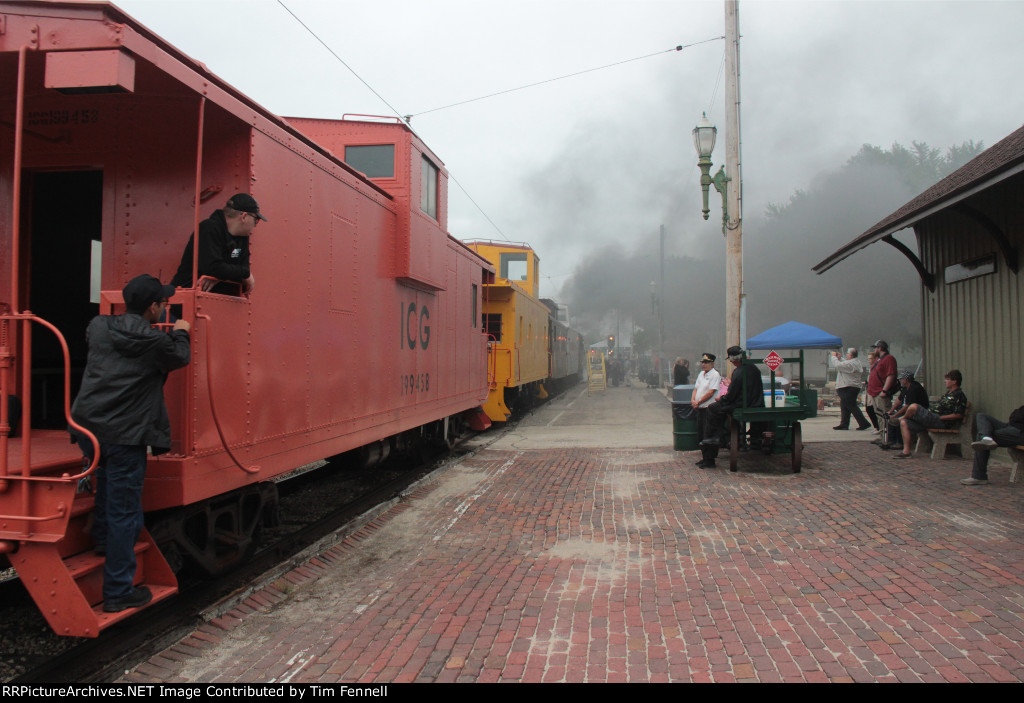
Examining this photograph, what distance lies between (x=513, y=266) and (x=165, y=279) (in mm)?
14974

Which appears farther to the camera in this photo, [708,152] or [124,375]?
[708,152]

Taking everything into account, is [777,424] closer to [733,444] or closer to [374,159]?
[733,444]

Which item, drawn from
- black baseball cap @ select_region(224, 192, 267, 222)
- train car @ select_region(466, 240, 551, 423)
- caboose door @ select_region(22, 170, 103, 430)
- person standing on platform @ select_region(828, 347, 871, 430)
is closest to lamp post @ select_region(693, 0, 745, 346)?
person standing on platform @ select_region(828, 347, 871, 430)

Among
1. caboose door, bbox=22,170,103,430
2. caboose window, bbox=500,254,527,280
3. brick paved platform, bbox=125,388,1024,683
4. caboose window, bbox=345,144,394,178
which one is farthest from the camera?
caboose window, bbox=500,254,527,280

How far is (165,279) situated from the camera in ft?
13.8

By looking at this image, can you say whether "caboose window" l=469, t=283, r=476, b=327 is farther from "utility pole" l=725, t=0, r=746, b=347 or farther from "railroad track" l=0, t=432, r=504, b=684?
"utility pole" l=725, t=0, r=746, b=347

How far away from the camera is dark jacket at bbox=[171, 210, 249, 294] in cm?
373

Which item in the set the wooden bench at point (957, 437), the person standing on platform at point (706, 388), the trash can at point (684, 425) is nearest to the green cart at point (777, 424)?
the person standing on platform at point (706, 388)

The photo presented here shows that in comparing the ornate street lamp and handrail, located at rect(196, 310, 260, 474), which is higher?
the ornate street lamp

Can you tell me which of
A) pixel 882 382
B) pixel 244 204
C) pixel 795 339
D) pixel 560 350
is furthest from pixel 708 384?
pixel 560 350

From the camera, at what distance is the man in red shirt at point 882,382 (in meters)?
10.4

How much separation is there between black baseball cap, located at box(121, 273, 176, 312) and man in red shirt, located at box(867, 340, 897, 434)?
32.9 ft

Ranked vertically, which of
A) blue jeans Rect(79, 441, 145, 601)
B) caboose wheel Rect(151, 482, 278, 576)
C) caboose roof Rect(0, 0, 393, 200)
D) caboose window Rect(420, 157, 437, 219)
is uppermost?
caboose window Rect(420, 157, 437, 219)

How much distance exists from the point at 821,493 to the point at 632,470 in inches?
92.4
